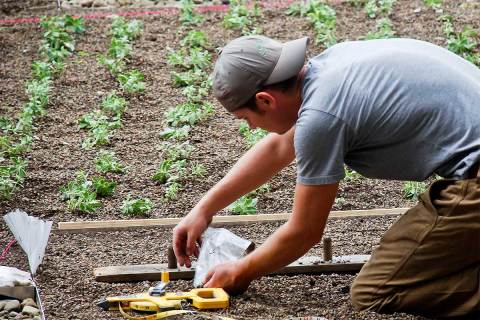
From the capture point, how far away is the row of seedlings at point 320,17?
909cm

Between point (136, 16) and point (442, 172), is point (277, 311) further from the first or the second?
point (136, 16)

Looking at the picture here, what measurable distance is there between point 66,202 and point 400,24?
438 centimetres

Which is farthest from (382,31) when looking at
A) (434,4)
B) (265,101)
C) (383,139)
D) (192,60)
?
(265,101)

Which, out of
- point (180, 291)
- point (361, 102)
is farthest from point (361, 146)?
point (180, 291)

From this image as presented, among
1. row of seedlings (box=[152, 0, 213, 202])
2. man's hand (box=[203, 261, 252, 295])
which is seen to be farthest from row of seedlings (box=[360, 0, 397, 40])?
man's hand (box=[203, 261, 252, 295])

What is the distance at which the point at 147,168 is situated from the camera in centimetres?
697

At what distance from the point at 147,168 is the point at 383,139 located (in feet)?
9.48

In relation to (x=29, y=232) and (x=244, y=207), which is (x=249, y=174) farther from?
(x=244, y=207)

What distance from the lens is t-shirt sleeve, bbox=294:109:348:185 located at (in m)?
4.15

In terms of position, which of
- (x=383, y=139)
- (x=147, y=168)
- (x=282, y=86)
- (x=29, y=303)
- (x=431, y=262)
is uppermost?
(x=282, y=86)

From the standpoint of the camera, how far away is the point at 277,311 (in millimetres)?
4680

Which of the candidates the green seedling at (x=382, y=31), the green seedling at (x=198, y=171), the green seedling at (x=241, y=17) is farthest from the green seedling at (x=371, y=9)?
the green seedling at (x=198, y=171)

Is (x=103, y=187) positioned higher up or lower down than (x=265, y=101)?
lower down

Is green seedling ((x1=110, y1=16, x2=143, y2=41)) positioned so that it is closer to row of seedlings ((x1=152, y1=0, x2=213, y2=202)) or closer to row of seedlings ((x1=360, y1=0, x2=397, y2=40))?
row of seedlings ((x1=152, y1=0, x2=213, y2=202))
